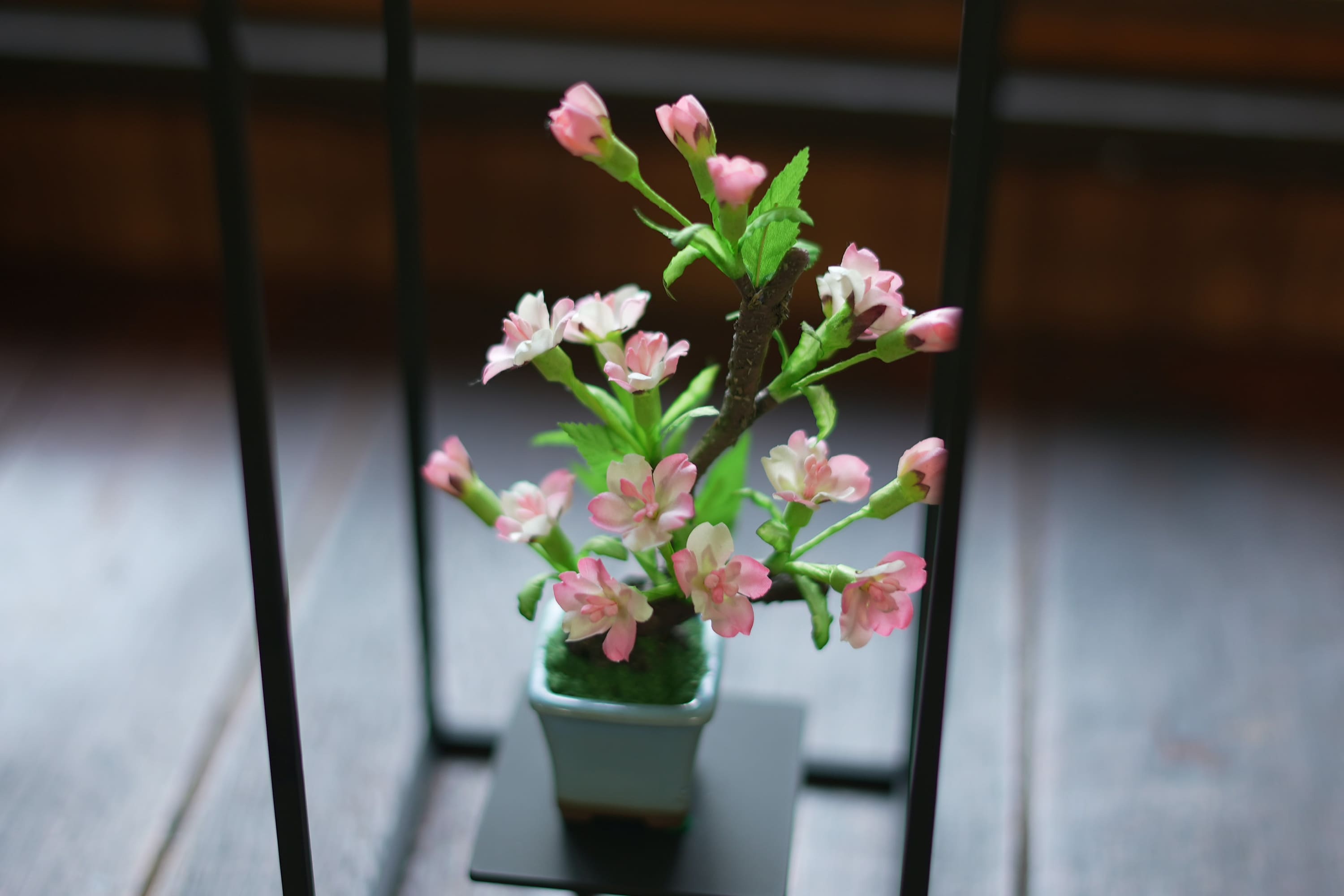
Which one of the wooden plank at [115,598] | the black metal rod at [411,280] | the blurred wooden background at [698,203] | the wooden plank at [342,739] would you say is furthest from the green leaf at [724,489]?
the blurred wooden background at [698,203]

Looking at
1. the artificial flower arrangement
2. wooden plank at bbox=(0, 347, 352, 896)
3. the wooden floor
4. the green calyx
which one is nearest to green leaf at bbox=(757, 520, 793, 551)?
the artificial flower arrangement

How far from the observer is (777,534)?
0.78 metres

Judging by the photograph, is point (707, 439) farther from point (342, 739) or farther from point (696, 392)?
point (342, 739)

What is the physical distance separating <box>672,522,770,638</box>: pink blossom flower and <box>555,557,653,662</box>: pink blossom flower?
0.10 ft

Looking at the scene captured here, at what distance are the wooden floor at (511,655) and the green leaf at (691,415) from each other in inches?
15.1

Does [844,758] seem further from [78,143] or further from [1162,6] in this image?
[78,143]

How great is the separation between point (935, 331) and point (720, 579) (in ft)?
0.55

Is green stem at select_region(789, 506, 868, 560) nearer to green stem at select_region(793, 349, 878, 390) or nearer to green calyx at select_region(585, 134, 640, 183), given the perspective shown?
green stem at select_region(793, 349, 878, 390)

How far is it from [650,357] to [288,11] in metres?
1.19

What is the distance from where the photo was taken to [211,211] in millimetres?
1759

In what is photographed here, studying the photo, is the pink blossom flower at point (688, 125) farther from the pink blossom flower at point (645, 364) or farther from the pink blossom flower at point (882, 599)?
the pink blossom flower at point (882, 599)

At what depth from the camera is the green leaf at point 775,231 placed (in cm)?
70

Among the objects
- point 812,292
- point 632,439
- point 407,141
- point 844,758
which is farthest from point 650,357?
point 812,292

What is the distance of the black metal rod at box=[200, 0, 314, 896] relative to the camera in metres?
0.61
